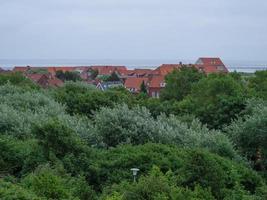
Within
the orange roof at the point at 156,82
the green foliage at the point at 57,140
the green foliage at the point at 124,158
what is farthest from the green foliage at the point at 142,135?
the orange roof at the point at 156,82

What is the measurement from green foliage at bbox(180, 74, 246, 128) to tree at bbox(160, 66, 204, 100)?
1129 centimetres

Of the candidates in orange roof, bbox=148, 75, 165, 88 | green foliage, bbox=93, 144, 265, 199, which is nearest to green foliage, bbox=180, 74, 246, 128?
green foliage, bbox=93, 144, 265, 199

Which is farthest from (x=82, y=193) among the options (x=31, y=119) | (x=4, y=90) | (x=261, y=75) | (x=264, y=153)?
(x=261, y=75)

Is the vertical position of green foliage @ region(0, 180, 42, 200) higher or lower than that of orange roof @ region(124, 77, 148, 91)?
higher

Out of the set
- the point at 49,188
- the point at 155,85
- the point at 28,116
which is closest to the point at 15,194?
the point at 49,188

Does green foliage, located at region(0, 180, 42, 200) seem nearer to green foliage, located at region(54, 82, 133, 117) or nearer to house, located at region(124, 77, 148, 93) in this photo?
green foliage, located at region(54, 82, 133, 117)

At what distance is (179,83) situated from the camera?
49531 mm

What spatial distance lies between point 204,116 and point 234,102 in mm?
2210

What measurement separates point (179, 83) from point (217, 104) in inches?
782

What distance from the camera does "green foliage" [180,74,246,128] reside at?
28.8 m

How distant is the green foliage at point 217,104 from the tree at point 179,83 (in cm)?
1129

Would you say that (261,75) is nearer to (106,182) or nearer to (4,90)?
(4,90)

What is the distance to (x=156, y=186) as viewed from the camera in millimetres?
11523

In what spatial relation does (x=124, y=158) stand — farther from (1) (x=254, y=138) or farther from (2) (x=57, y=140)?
(1) (x=254, y=138)
